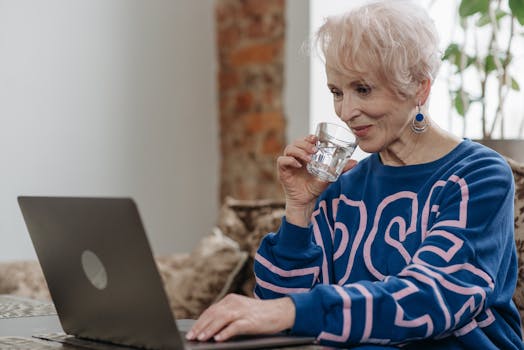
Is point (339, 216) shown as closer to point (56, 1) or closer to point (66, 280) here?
point (66, 280)

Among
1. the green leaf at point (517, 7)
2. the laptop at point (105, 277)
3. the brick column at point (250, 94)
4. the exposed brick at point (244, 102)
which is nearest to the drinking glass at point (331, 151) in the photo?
the laptop at point (105, 277)

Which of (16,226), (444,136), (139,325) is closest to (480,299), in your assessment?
(444,136)

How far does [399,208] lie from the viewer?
65.6 inches

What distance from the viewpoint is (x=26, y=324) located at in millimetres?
1598

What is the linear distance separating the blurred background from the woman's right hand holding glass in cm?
129

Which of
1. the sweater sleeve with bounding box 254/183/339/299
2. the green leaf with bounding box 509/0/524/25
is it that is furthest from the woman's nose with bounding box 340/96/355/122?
the green leaf with bounding box 509/0/524/25

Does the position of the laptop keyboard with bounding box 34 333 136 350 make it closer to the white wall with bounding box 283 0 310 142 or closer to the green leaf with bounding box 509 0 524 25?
the green leaf with bounding box 509 0 524 25

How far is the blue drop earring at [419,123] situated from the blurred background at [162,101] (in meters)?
1.34

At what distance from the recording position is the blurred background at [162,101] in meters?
3.26

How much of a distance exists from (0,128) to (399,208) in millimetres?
1974

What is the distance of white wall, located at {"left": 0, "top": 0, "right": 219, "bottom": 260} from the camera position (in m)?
3.26

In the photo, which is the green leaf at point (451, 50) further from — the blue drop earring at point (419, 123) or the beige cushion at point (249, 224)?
the blue drop earring at point (419, 123)

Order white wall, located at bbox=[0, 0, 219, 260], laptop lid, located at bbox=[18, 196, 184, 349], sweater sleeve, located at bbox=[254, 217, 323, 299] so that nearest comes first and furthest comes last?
1. laptop lid, located at bbox=[18, 196, 184, 349]
2. sweater sleeve, located at bbox=[254, 217, 323, 299]
3. white wall, located at bbox=[0, 0, 219, 260]

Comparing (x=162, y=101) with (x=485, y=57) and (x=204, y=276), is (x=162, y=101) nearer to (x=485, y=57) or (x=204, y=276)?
(x=204, y=276)
